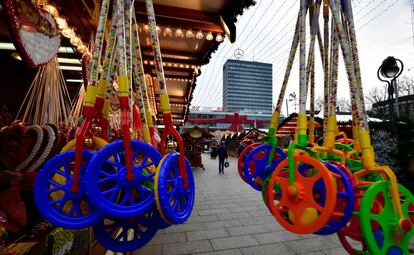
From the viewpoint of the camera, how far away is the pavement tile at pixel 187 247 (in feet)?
11.9

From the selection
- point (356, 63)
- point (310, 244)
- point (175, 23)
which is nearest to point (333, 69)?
point (356, 63)

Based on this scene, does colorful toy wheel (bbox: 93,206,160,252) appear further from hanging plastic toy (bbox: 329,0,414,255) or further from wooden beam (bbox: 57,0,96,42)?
wooden beam (bbox: 57,0,96,42)

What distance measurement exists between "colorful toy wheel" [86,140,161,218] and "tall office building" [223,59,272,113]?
4797cm

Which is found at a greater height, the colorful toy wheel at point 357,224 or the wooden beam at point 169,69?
the wooden beam at point 169,69

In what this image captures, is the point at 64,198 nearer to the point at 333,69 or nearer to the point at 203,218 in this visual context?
the point at 333,69

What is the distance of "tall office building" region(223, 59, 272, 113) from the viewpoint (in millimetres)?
48719

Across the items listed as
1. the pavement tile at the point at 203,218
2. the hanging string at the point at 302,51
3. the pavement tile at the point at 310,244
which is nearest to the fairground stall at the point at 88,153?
the hanging string at the point at 302,51

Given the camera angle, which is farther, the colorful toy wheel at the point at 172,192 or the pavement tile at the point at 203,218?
the pavement tile at the point at 203,218

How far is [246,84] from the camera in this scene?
187 feet

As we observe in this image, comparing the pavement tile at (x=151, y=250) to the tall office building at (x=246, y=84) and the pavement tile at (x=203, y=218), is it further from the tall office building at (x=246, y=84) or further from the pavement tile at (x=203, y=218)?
the tall office building at (x=246, y=84)

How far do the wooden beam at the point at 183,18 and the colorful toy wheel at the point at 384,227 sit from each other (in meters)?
3.53

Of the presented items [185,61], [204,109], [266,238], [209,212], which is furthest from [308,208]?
[204,109]

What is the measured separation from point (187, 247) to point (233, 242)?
0.84 m

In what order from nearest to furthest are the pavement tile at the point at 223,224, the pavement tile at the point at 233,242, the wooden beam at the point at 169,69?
the pavement tile at the point at 233,242 → the pavement tile at the point at 223,224 → the wooden beam at the point at 169,69
